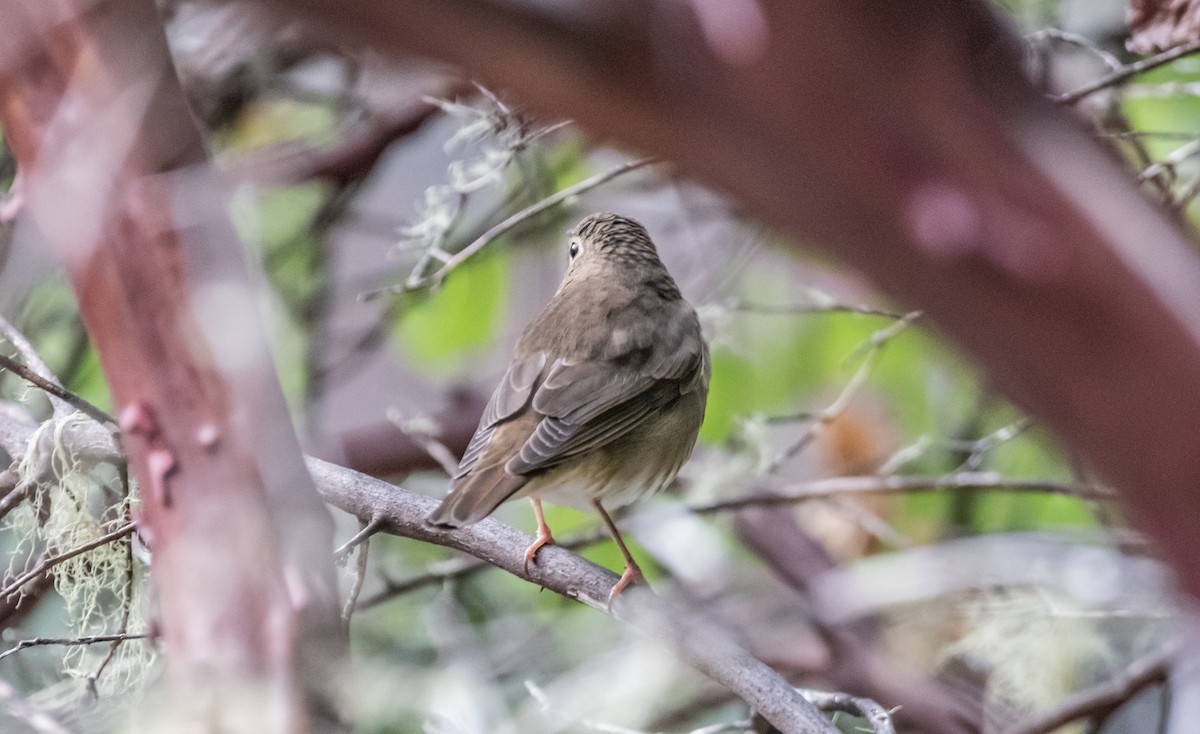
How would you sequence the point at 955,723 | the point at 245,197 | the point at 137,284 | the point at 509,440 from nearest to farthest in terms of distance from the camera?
the point at 137,284 → the point at 245,197 → the point at 509,440 → the point at 955,723

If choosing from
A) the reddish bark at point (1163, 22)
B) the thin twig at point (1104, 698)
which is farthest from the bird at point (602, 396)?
the reddish bark at point (1163, 22)

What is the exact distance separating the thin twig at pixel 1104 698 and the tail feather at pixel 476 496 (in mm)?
1241

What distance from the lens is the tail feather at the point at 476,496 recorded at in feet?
6.52

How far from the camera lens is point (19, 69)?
3.51ft

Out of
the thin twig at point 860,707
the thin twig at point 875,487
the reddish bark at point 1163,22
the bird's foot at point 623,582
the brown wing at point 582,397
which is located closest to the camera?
the thin twig at point 860,707

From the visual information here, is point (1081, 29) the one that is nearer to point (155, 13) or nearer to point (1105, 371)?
point (155, 13)

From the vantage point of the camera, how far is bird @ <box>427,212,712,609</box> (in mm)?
2482

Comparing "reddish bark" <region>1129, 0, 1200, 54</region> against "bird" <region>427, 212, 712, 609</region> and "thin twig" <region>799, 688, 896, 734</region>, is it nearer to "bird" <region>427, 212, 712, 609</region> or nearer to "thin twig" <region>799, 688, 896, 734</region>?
"bird" <region>427, 212, 712, 609</region>

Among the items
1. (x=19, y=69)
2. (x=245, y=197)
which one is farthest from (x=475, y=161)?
(x=19, y=69)

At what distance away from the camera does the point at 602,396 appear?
2607 mm

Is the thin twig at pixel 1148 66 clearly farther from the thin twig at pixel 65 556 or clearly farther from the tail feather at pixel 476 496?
the thin twig at pixel 65 556

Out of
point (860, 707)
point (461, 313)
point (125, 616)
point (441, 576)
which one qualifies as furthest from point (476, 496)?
point (461, 313)

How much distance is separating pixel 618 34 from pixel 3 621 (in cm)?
241

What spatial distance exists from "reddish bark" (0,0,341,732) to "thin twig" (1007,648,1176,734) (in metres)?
2.06
